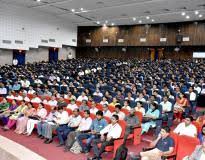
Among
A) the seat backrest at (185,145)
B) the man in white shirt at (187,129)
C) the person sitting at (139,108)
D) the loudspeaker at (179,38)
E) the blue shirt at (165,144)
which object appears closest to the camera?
the seat backrest at (185,145)

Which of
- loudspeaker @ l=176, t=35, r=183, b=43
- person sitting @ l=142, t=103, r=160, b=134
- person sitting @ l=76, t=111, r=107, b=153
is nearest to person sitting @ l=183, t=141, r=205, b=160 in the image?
person sitting @ l=76, t=111, r=107, b=153

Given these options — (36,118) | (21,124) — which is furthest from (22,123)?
(36,118)

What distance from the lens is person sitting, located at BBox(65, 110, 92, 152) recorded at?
7.73 meters

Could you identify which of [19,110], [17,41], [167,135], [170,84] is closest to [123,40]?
[17,41]

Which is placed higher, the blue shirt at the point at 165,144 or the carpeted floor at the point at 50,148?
the blue shirt at the point at 165,144

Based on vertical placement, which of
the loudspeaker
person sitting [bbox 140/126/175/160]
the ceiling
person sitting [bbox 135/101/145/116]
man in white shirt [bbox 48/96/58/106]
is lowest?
person sitting [bbox 140/126/175/160]

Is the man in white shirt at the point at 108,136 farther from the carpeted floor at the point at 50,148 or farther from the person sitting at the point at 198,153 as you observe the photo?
the person sitting at the point at 198,153

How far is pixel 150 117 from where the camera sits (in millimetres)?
8727

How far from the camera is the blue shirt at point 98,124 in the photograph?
7.80m

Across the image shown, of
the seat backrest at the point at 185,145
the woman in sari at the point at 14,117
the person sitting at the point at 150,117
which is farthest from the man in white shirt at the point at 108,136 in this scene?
the woman in sari at the point at 14,117

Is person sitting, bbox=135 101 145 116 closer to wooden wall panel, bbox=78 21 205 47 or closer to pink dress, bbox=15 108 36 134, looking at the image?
pink dress, bbox=15 108 36 134

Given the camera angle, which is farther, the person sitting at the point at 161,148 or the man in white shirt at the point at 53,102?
the man in white shirt at the point at 53,102

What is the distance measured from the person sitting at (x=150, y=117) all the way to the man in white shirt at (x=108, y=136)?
1.31m

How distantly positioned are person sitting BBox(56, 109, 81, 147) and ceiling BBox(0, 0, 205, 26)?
13295 mm
